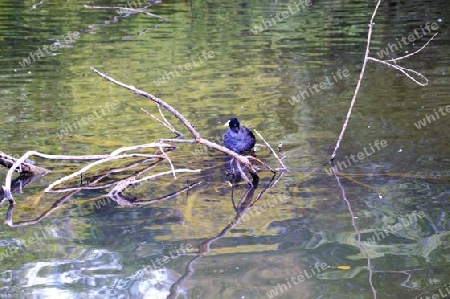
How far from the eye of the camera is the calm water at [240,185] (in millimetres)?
6520

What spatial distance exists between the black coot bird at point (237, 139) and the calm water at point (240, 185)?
283 millimetres

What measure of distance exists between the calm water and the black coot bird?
28cm

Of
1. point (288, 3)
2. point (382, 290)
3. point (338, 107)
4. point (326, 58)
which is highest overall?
point (288, 3)

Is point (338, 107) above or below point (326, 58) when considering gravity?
below

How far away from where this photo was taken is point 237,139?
32.9 feet

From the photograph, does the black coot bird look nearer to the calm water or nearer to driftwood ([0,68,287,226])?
the calm water

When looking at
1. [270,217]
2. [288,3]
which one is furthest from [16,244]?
[288,3]

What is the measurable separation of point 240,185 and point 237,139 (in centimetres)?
135

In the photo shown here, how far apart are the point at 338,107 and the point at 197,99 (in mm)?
2564

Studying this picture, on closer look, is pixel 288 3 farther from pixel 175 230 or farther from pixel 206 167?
pixel 175 230

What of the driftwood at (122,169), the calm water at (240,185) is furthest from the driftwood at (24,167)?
the calm water at (240,185)

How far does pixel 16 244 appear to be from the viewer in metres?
7.29

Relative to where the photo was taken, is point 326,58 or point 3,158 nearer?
point 3,158

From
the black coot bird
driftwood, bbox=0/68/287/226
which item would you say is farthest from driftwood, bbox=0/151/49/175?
the black coot bird
